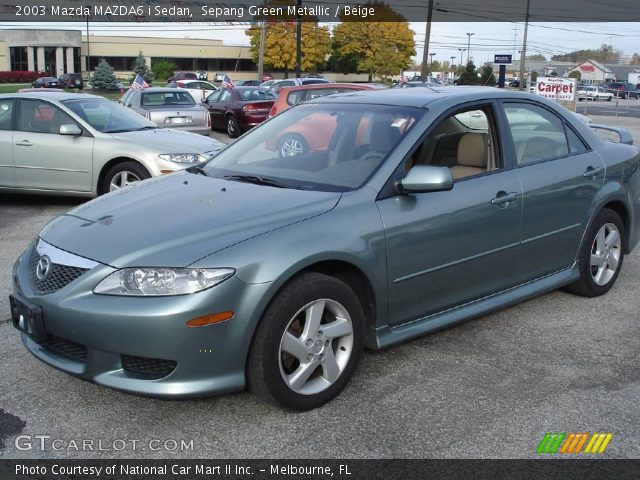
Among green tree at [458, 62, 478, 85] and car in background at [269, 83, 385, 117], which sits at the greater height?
green tree at [458, 62, 478, 85]

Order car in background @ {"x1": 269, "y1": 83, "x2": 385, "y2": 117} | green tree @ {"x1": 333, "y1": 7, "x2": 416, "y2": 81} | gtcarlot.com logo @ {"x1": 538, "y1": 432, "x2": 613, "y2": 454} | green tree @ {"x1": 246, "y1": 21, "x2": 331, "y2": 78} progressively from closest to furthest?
1. gtcarlot.com logo @ {"x1": 538, "y1": 432, "x2": 613, "y2": 454}
2. car in background @ {"x1": 269, "y1": 83, "x2": 385, "y2": 117}
3. green tree @ {"x1": 246, "y1": 21, "x2": 331, "y2": 78}
4. green tree @ {"x1": 333, "y1": 7, "x2": 416, "y2": 81}

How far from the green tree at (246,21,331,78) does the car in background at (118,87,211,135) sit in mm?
58498

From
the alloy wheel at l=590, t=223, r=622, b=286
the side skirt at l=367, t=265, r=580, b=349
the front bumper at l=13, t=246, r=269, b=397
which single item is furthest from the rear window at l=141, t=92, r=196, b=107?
the front bumper at l=13, t=246, r=269, b=397

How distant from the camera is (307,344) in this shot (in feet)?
11.5

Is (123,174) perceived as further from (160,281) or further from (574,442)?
(574,442)

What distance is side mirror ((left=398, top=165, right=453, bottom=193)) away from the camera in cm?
383

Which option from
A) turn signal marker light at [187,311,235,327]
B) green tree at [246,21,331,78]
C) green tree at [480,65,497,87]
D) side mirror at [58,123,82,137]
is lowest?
turn signal marker light at [187,311,235,327]

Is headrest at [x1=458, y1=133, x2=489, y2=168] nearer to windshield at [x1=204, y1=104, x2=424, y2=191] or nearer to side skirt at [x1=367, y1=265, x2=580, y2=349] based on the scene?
windshield at [x1=204, y1=104, x2=424, y2=191]

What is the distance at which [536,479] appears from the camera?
302 centimetres

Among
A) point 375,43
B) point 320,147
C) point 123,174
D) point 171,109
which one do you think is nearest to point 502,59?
Result: point 171,109

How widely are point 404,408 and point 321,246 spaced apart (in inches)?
37.0

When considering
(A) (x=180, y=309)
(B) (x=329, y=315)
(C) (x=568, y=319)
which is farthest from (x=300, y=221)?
(C) (x=568, y=319)

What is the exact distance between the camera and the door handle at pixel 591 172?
5.07 metres

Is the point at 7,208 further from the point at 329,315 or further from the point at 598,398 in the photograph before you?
the point at 598,398
